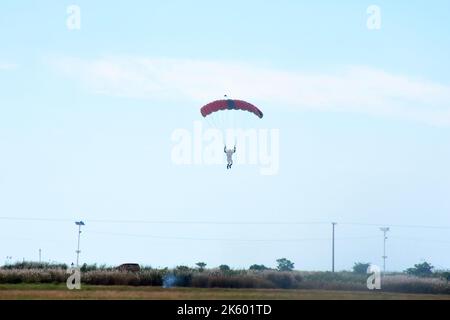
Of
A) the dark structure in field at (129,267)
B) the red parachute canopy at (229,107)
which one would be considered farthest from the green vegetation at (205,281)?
the red parachute canopy at (229,107)

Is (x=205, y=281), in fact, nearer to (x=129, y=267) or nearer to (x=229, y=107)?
(x=129, y=267)

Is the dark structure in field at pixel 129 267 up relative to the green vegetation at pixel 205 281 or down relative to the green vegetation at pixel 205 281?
up

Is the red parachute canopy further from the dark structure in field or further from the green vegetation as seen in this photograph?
the dark structure in field

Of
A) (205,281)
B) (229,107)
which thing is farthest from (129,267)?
(229,107)

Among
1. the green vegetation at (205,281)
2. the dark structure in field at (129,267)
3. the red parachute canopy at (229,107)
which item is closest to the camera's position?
the red parachute canopy at (229,107)

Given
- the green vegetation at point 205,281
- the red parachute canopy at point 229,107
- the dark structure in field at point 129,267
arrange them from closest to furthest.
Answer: the red parachute canopy at point 229,107 → the green vegetation at point 205,281 → the dark structure in field at point 129,267

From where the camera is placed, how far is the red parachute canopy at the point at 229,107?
62156 millimetres

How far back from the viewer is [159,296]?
54125 millimetres

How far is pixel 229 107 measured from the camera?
203ft

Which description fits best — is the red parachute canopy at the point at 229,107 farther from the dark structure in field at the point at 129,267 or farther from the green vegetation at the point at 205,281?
the dark structure in field at the point at 129,267

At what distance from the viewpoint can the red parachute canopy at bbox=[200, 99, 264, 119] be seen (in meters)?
62.2
